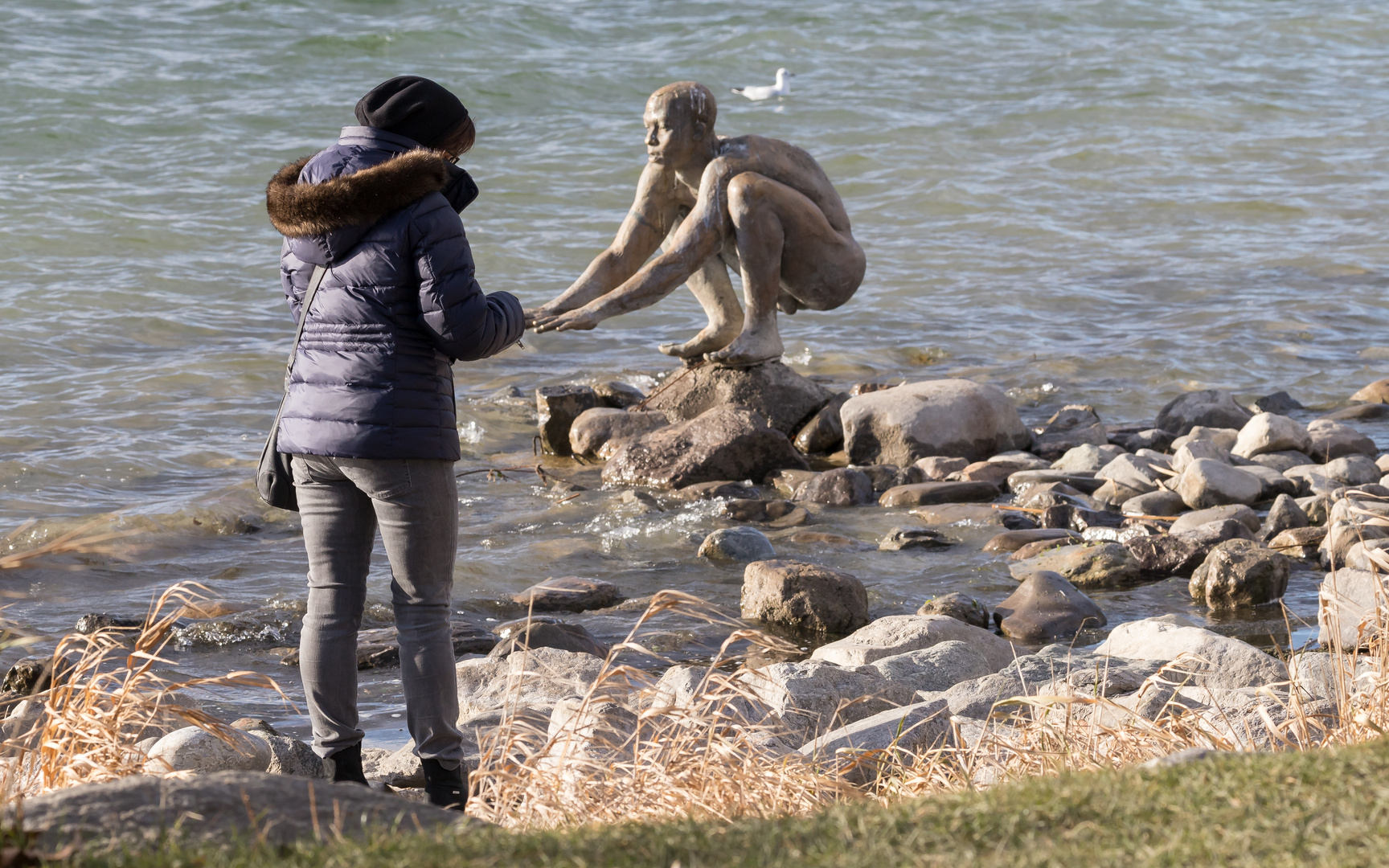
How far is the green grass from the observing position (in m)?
1.96

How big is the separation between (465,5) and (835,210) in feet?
55.1

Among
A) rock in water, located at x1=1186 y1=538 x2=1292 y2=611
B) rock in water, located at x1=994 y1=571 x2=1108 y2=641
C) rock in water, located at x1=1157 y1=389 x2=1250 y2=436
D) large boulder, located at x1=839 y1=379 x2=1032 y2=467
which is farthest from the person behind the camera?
rock in water, located at x1=1157 y1=389 x2=1250 y2=436

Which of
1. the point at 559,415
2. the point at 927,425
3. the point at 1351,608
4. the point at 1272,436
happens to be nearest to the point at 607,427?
the point at 559,415

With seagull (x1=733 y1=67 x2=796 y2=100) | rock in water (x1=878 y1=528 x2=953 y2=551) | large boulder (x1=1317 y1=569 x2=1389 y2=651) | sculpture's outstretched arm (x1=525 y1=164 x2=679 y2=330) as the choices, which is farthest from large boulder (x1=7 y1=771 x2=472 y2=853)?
seagull (x1=733 y1=67 x2=796 y2=100)

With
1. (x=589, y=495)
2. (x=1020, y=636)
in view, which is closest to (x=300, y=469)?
(x=1020, y=636)

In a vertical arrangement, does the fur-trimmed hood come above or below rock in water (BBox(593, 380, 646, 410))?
above

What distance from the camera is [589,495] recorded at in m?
7.51

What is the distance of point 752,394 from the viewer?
27.2 ft

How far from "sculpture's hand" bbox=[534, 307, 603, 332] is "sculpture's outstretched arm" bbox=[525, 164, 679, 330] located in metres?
0.29

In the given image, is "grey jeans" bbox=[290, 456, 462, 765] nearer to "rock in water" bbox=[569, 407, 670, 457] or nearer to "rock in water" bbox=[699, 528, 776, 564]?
"rock in water" bbox=[699, 528, 776, 564]

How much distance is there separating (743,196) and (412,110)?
414cm

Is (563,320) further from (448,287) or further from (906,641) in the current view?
(448,287)

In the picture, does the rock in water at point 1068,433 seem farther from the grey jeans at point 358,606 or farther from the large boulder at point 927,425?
the grey jeans at point 358,606

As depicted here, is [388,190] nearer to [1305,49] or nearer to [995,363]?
[995,363]
